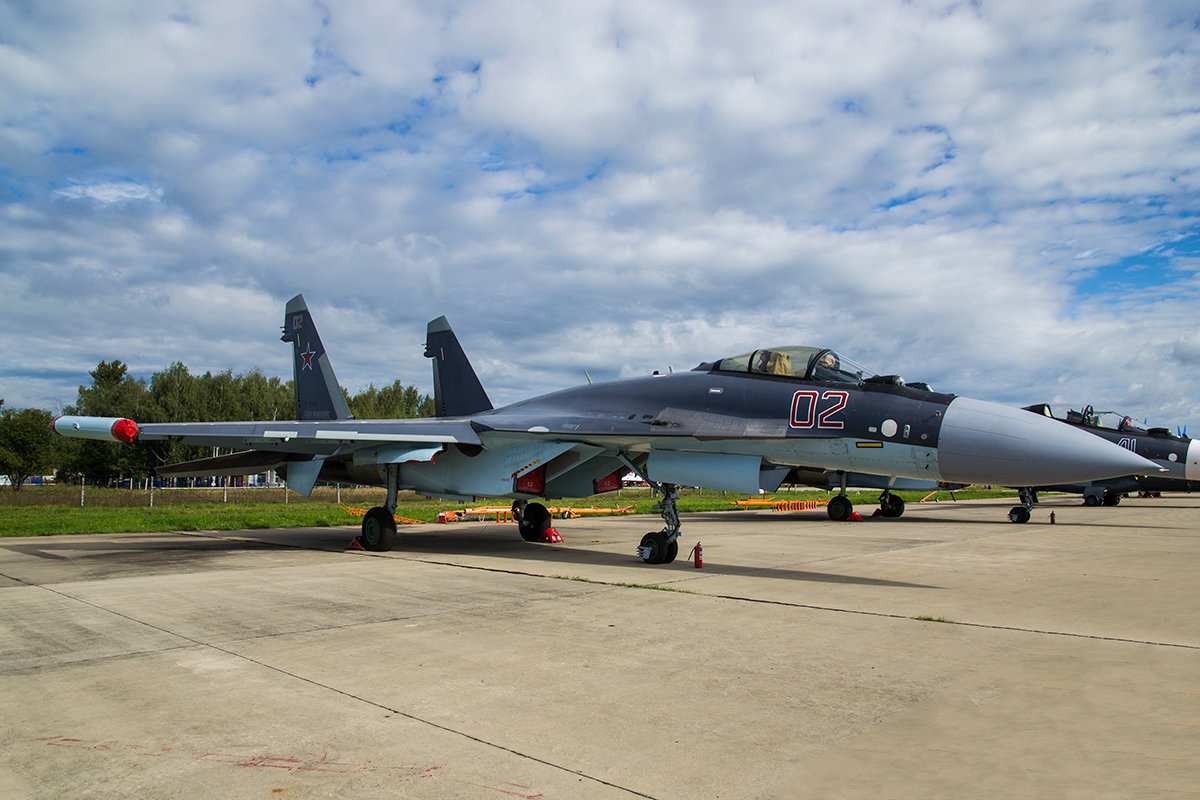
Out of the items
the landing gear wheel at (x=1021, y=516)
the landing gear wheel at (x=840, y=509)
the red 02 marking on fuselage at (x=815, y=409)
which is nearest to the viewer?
the red 02 marking on fuselage at (x=815, y=409)

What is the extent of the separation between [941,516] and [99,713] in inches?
896

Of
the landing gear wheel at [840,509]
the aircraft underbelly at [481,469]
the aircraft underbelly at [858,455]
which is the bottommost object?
the landing gear wheel at [840,509]

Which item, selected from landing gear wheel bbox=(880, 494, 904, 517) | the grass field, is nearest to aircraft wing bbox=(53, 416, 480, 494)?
the grass field

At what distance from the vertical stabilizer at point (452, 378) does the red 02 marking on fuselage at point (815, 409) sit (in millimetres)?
8457

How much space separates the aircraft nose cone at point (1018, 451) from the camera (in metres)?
7.26

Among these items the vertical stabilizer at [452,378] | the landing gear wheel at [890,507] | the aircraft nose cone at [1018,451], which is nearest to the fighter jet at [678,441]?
the aircraft nose cone at [1018,451]

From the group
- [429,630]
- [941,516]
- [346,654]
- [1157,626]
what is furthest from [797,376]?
[941,516]

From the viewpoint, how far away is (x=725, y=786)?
2855 millimetres

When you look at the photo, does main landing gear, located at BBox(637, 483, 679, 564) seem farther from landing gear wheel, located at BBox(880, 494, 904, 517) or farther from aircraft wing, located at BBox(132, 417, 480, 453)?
landing gear wheel, located at BBox(880, 494, 904, 517)

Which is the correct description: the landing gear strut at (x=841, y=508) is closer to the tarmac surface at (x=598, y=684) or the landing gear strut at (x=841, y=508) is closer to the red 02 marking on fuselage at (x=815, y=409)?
the tarmac surface at (x=598, y=684)

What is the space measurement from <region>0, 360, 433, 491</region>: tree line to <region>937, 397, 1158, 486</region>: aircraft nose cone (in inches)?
1908

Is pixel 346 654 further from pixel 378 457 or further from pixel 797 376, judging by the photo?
pixel 378 457

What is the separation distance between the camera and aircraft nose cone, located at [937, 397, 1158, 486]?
7.26 meters

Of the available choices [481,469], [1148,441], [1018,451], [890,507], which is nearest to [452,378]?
[481,469]
